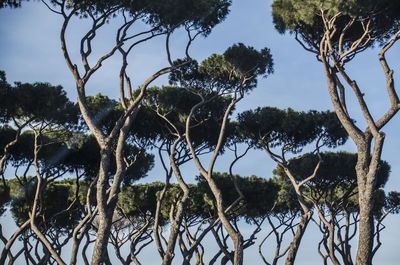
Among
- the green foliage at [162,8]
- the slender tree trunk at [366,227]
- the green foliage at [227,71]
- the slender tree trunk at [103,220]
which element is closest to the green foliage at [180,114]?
the green foliage at [227,71]

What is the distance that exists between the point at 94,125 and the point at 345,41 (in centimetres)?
752

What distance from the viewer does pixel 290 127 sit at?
59.9 ft

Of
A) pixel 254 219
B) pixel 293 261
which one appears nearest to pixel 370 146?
pixel 293 261

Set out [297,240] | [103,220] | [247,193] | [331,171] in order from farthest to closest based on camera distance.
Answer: [331,171] < [247,193] < [297,240] < [103,220]

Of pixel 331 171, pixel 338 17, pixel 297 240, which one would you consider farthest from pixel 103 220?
pixel 331 171

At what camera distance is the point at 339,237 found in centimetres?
2148

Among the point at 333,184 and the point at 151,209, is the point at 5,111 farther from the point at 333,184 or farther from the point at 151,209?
the point at 333,184

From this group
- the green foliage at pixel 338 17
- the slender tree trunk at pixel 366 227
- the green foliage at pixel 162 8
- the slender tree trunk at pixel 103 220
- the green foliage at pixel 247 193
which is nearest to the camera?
the slender tree trunk at pixel 366 227

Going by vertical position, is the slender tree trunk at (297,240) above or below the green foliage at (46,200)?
below

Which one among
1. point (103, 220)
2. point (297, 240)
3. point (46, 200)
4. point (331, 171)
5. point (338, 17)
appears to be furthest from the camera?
point (46, 200)

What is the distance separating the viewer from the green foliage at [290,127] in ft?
60.1

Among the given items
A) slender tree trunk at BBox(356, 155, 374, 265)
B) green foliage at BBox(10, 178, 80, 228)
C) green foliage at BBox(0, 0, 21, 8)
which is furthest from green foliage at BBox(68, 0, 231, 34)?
green foliage at BBox(10, 178, 80, 228)

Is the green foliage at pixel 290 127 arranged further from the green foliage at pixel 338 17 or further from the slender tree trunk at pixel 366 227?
the slender tree trunk at pixel 366 227

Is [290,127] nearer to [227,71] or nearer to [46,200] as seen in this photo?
[227,71]
